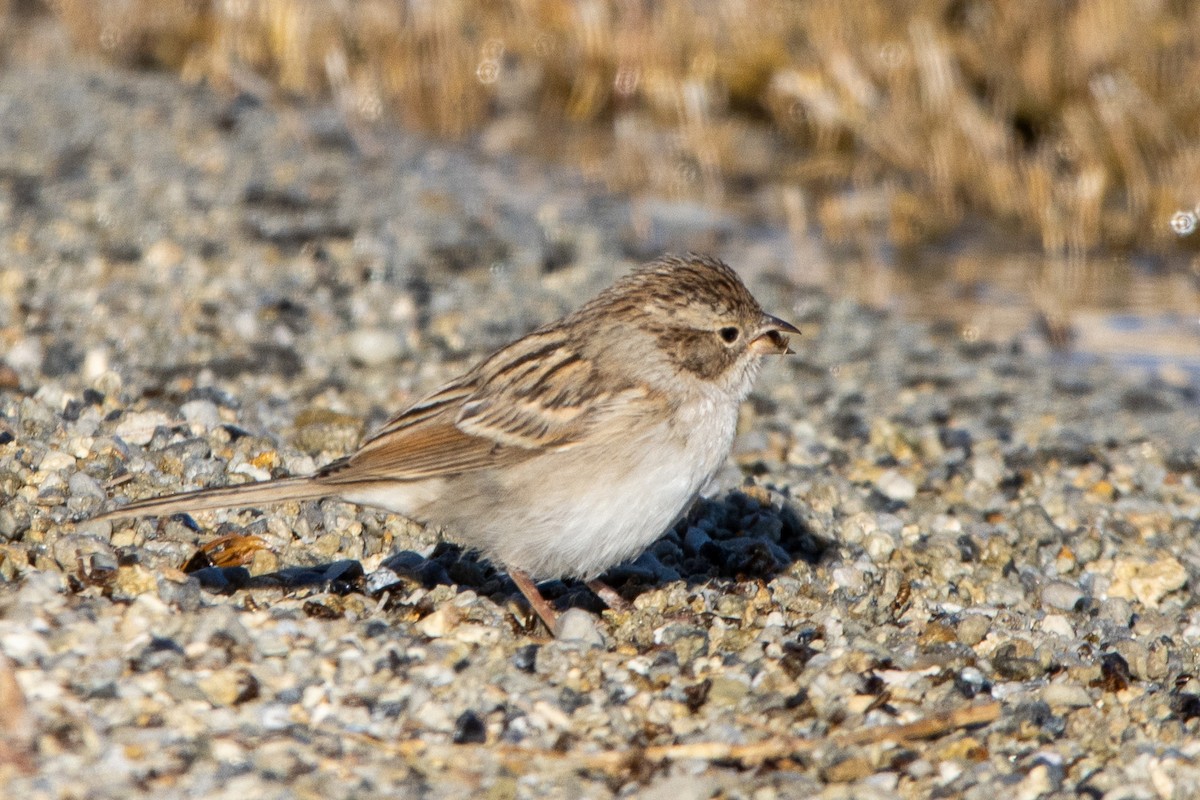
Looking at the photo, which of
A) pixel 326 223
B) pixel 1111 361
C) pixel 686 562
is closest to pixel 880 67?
pixel 1111 361

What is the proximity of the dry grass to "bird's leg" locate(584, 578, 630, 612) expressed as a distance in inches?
211

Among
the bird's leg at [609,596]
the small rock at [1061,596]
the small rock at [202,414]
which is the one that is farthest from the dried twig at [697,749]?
the small rock at [202,414]

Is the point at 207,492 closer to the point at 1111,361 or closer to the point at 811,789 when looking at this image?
the point at 811,789

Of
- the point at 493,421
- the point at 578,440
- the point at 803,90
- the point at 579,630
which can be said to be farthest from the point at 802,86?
the point at 579,630

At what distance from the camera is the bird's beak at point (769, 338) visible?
5.11 meters

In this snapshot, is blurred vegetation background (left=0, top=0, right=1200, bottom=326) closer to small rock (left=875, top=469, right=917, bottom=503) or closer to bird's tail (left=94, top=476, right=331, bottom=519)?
small rock (left=875, top=469, right=917, bottom=503)

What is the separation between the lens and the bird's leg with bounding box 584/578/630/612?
5090 millimetres

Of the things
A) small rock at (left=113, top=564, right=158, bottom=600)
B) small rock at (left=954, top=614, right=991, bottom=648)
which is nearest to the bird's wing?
small rock at (left=113, top=564, right=158, bottom=600)

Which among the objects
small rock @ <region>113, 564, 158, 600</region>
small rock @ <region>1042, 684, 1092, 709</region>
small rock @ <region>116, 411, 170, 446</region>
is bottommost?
small rock @ <region>1042, 684, 1092, 709</region>

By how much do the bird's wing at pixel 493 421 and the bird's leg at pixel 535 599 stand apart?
355 millimetres

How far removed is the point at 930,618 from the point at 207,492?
232 cm

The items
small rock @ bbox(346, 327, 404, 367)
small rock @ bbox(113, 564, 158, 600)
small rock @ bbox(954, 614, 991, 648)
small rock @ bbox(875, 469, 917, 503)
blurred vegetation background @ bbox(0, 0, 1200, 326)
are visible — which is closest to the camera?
small rock @ bbox(113, 564, 158, 600)

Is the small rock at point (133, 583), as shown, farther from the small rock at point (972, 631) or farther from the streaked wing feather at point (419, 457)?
the small rock at point (972, 631)

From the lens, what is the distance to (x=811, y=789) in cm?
396
